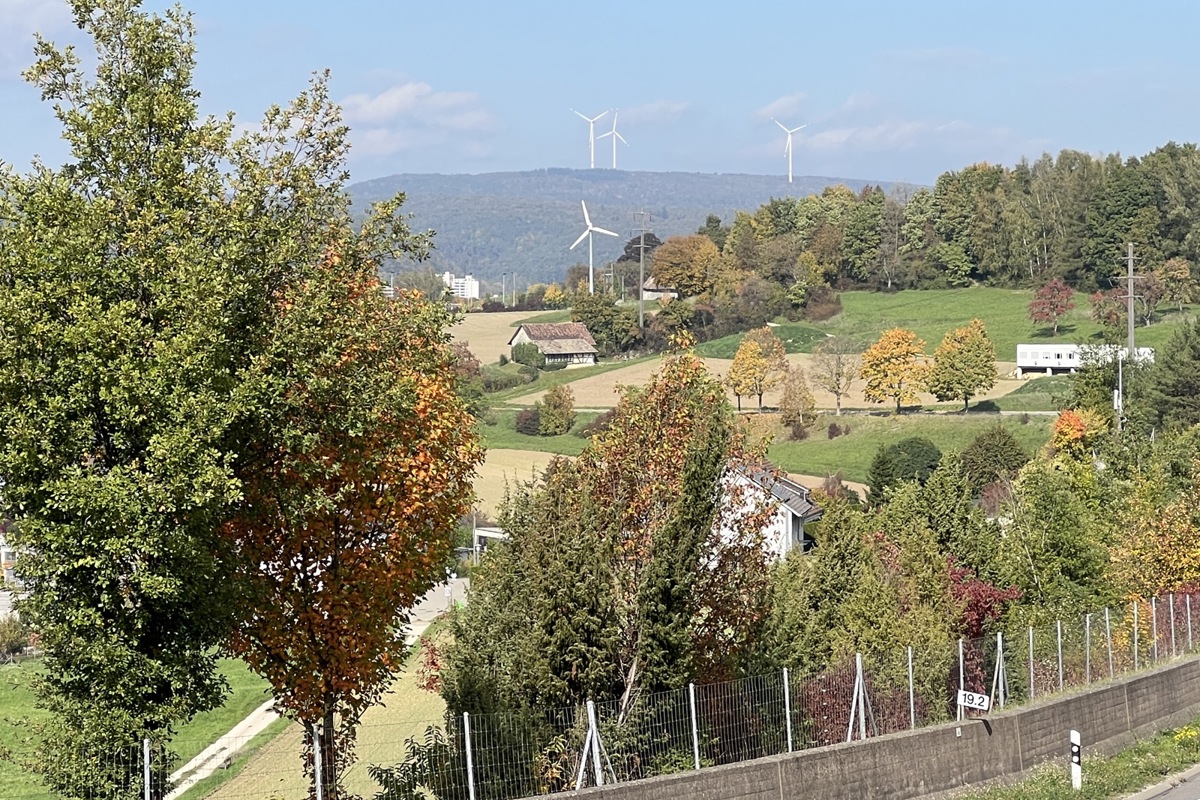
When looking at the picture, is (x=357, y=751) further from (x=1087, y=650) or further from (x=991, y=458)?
(x=991, y=458)

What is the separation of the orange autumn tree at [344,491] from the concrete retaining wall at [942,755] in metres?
4.78

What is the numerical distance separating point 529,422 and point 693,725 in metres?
105

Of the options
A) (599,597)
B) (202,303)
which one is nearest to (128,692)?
(202,303)

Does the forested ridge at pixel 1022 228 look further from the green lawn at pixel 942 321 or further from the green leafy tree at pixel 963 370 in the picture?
the green leafy tree at pixel 963 370

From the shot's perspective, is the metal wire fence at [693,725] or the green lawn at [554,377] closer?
the metal wire fence at [693,725]

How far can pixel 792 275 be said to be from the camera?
182 metres

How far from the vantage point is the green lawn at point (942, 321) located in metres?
146

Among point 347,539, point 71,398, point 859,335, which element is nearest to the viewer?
point 71,398

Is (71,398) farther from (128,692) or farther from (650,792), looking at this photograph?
(650,792)

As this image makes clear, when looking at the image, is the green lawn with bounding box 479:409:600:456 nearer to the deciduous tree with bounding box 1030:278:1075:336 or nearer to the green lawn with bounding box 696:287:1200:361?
the green lawn with bounding box 696:287:1200:361

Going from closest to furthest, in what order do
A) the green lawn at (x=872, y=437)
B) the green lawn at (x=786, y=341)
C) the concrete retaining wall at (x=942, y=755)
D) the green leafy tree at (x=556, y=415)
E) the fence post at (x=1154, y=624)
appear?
the concrete retaining wall at (x=942, y=755), the fence post at (x=1154, y=624), the green lawn at (x=872, y=437), the green leafy tree at (x=556, y=415), the green lawn at (x=786, y=341)

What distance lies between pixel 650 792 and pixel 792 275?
167 metres

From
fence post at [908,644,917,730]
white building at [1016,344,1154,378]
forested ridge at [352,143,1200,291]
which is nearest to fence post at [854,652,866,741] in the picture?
fence post at [908,644,917,730]

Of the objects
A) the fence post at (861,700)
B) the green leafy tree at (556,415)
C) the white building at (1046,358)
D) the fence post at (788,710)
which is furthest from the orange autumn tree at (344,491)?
the white building at (1046,358)
